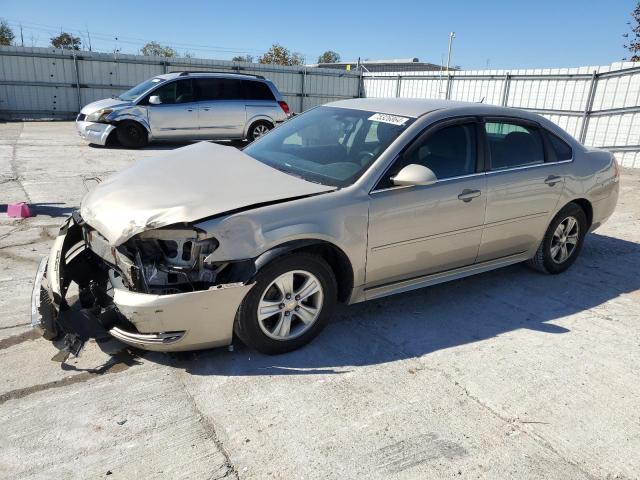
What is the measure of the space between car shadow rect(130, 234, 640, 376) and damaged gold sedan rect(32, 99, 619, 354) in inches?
7.1

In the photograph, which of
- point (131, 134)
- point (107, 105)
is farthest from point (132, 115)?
point (107, 105)

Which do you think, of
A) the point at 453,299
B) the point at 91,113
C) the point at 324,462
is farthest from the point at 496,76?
the point at 324,462

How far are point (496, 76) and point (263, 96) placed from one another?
7.73 meters

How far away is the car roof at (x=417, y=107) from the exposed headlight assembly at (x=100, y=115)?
8899mm

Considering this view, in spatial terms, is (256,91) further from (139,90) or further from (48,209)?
(48,209)

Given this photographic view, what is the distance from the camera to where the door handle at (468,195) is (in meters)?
4.14

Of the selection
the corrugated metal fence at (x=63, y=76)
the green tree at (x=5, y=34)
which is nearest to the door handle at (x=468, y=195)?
the corrugated metal fence at (x=63, y=76)

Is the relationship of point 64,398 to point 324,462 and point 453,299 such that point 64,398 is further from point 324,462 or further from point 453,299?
point 453,299

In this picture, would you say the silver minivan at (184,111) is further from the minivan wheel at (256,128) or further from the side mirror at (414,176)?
the side mirror at (414,176)

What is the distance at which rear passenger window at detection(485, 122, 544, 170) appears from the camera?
4.48 m

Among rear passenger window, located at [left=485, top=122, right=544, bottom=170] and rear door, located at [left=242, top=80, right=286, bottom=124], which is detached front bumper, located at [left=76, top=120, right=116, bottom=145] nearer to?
rear door, located at [left=242, top=80, right=286, bottom=124]

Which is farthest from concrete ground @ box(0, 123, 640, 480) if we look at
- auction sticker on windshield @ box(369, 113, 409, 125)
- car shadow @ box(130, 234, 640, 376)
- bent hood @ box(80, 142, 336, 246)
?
auction sticker on windshield @ box(369, 113, 409, 125)

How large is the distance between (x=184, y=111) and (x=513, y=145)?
31.8 feet

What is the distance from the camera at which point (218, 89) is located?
13.1 m
